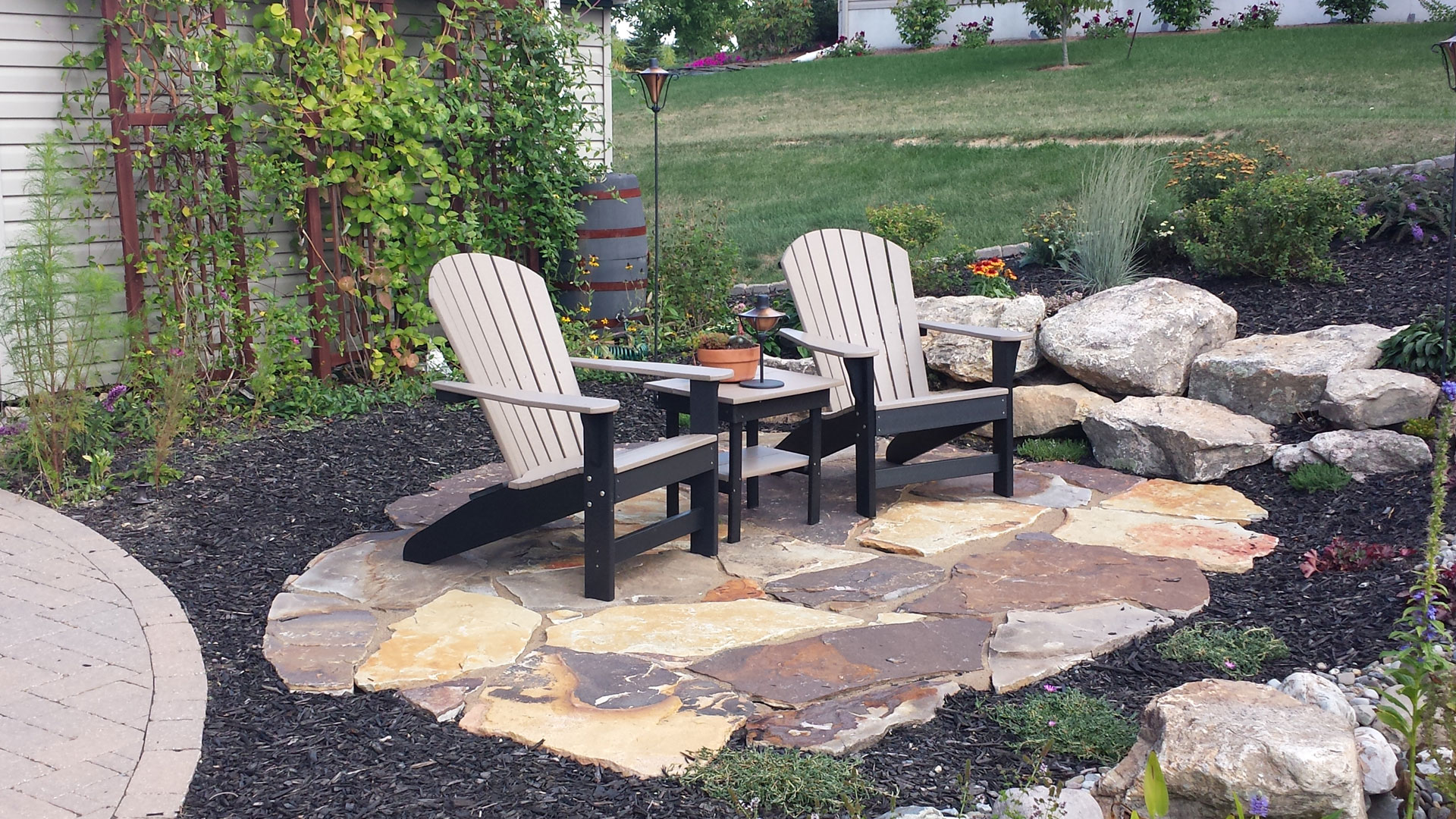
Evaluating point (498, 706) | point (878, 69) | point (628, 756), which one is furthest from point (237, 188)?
point (878, 69)

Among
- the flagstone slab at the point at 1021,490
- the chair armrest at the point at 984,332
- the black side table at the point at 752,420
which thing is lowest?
the flagstone slab at the point at 1021,490

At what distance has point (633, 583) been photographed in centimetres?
361

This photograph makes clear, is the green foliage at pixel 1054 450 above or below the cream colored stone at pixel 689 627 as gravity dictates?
above

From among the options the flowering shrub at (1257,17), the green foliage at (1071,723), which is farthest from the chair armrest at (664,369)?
the flowering shrub at (1257,17)

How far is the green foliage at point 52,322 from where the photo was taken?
4352mm

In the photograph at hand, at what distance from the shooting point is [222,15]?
5.35 m

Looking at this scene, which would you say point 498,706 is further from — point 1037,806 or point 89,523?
point 89,523

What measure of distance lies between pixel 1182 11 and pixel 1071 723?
20.4 metres

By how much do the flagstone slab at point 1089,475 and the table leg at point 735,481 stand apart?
1.47 metres

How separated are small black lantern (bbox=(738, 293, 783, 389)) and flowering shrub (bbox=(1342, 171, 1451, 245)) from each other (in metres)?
3.97

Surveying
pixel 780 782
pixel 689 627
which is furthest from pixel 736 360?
pixel 780 782

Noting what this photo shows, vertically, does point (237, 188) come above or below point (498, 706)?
above

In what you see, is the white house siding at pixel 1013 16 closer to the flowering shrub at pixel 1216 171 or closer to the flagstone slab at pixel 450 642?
the flowering shrub at pixel 1216 171

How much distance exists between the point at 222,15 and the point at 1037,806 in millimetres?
4910
